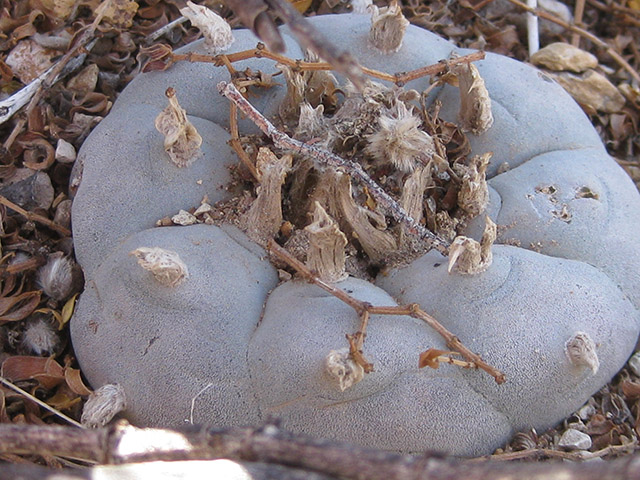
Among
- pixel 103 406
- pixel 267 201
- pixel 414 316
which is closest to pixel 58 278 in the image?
pixel 103 406

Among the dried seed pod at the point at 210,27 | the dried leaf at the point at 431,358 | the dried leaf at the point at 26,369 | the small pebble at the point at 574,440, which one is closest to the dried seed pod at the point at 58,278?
the dried leaf at the point at 26,369

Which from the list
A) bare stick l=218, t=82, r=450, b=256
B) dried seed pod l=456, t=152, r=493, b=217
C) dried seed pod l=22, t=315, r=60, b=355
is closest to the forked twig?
bare stick l=218, t=82, r=450, b=256

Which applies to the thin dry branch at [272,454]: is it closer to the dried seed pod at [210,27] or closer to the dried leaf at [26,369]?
the dried leaf at [26,369]

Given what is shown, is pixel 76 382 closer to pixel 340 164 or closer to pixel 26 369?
pixel 26 369

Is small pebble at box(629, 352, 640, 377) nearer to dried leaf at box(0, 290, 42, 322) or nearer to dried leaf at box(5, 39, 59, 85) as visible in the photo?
dried leaf at box(0, 290, 42, 322)

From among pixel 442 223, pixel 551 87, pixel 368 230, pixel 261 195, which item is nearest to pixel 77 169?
pixel 261 195
